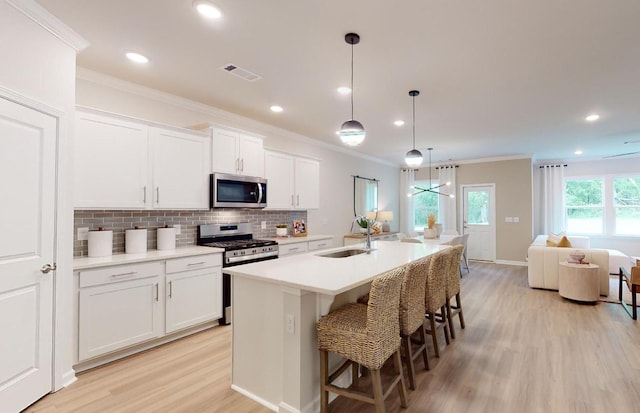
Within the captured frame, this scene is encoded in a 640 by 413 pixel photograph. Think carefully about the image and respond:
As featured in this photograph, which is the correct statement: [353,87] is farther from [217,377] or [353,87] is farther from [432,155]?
[432,155]

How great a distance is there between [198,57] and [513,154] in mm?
7490

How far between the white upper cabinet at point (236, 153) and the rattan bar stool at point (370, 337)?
101 inches

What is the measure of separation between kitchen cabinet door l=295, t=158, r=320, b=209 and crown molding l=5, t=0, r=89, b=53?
10.4ft

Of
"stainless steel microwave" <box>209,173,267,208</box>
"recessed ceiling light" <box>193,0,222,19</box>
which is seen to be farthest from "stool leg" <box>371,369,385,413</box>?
"stainless steel microwave" <box>209,173,267,208</box>

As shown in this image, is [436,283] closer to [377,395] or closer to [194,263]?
[377,395]

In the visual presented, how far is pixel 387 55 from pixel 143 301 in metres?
3.17

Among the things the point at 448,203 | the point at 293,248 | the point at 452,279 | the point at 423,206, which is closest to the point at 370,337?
the point at 452,279

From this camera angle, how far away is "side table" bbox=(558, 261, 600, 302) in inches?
177

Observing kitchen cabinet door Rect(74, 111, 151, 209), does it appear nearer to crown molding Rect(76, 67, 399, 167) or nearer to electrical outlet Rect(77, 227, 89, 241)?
electrical outlet Rect(77, 227, 89, 241)

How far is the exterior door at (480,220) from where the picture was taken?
808 cm

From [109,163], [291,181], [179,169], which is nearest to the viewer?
[109,163]

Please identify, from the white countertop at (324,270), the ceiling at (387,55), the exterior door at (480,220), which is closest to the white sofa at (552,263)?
the ceiling at (387,55)

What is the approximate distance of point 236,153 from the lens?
411cm

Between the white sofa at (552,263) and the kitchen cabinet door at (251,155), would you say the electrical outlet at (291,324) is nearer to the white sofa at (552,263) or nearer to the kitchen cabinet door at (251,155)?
the kitchen cabinet door at (251,155)
